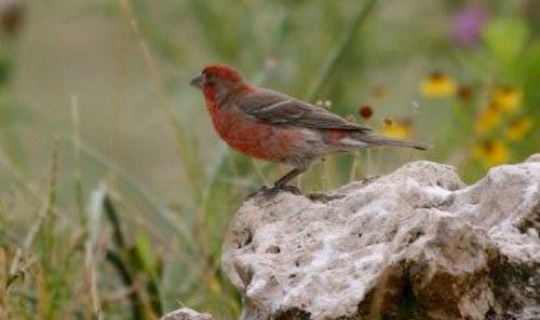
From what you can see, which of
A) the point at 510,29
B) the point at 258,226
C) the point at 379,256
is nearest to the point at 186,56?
the point at 510,29

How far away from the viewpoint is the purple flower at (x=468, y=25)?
8820 millimetres

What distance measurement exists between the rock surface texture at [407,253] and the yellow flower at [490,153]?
9.24 feet

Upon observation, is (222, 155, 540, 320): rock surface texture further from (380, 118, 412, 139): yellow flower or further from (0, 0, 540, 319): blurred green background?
(380, 118, 412, 139): yellow flower

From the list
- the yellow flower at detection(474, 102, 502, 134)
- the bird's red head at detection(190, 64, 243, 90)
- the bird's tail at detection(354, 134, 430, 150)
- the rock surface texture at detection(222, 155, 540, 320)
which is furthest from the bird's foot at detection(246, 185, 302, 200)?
the yellow flower at detection(474, 102, 502, 134)

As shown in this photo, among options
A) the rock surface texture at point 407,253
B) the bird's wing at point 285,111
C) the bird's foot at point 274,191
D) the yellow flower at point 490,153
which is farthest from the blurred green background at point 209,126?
the rock surface texture at point 407,253

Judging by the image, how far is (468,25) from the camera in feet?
29.0

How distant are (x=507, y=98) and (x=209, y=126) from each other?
8.27ft

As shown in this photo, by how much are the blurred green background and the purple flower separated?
0.01m

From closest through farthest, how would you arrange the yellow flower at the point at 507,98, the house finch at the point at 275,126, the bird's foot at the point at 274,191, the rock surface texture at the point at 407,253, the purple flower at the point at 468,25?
the rock surface texture at the point at 407,253, the bird's foot at the point at 274,191, the house finch at the point at 275,126, the yellow flower at the point at 507,98, the purple flower at the point at 468,25

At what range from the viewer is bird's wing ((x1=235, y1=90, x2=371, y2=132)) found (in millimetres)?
Answer: 5723

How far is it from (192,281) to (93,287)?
87cm

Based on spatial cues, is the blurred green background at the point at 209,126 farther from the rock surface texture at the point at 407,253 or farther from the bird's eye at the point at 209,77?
the rock surface texture at the point at 407,253

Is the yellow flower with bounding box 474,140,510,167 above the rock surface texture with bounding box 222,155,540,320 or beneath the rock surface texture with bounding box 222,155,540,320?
above

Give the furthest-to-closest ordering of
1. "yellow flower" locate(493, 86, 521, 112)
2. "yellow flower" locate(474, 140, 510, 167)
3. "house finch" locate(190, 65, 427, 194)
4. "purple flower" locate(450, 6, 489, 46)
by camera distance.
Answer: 1. "purple flower" locate(450, 6, 489, 46)
2. "yellow flower" locate(474, 140, 510, 167)
3. "yellow flower" locate(493, 86, 521, 112)
4. "house finch" locate(190, 65, 427, 194)
